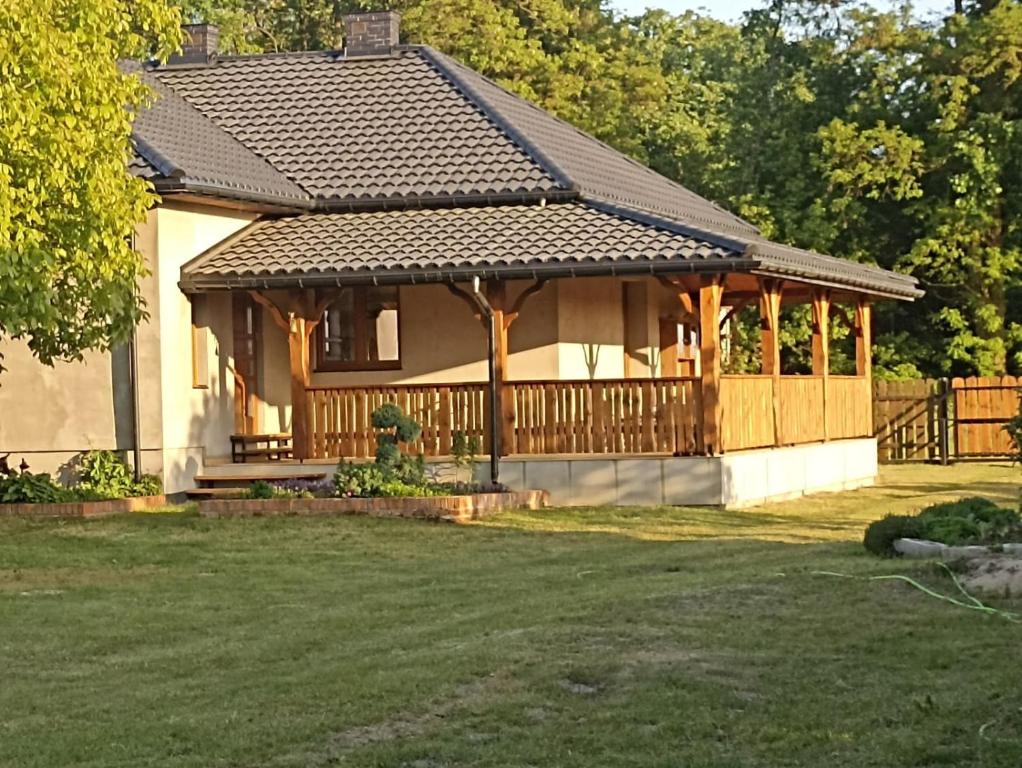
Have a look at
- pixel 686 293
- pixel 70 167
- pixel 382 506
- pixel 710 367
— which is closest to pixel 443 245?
pixel 686 293

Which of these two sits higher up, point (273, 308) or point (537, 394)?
point (273, 308)

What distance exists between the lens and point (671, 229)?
23.8m

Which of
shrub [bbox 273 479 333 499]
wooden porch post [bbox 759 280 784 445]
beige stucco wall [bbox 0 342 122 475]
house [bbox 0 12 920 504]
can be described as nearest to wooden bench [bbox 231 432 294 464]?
house [bbox 0 12 920 504]

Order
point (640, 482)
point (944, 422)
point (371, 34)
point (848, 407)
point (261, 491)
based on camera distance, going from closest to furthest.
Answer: point (261, 491), point (640, 482), point (848, 407), point (371, 34), point (944, 422)

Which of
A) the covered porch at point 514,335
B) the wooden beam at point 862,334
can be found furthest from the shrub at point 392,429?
the wooden beam at point 862,334

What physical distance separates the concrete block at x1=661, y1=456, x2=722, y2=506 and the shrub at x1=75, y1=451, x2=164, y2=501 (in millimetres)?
6212

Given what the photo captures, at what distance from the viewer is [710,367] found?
23.3 m

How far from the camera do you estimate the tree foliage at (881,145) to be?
123ft

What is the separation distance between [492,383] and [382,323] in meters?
3.65

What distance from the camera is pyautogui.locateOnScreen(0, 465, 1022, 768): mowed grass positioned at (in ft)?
29.4

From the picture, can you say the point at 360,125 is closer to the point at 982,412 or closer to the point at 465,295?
the point at 465,295

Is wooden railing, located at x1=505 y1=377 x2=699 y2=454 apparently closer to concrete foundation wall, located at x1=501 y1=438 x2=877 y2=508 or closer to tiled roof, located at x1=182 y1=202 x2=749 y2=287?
concrete foundation wall, located at x1=501 y1=438 x2=877 y2=508

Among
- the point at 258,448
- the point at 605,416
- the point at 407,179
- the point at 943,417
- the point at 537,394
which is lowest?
the point at 258,448

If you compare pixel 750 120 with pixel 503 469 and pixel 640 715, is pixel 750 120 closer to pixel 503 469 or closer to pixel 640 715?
pixel 503 469
